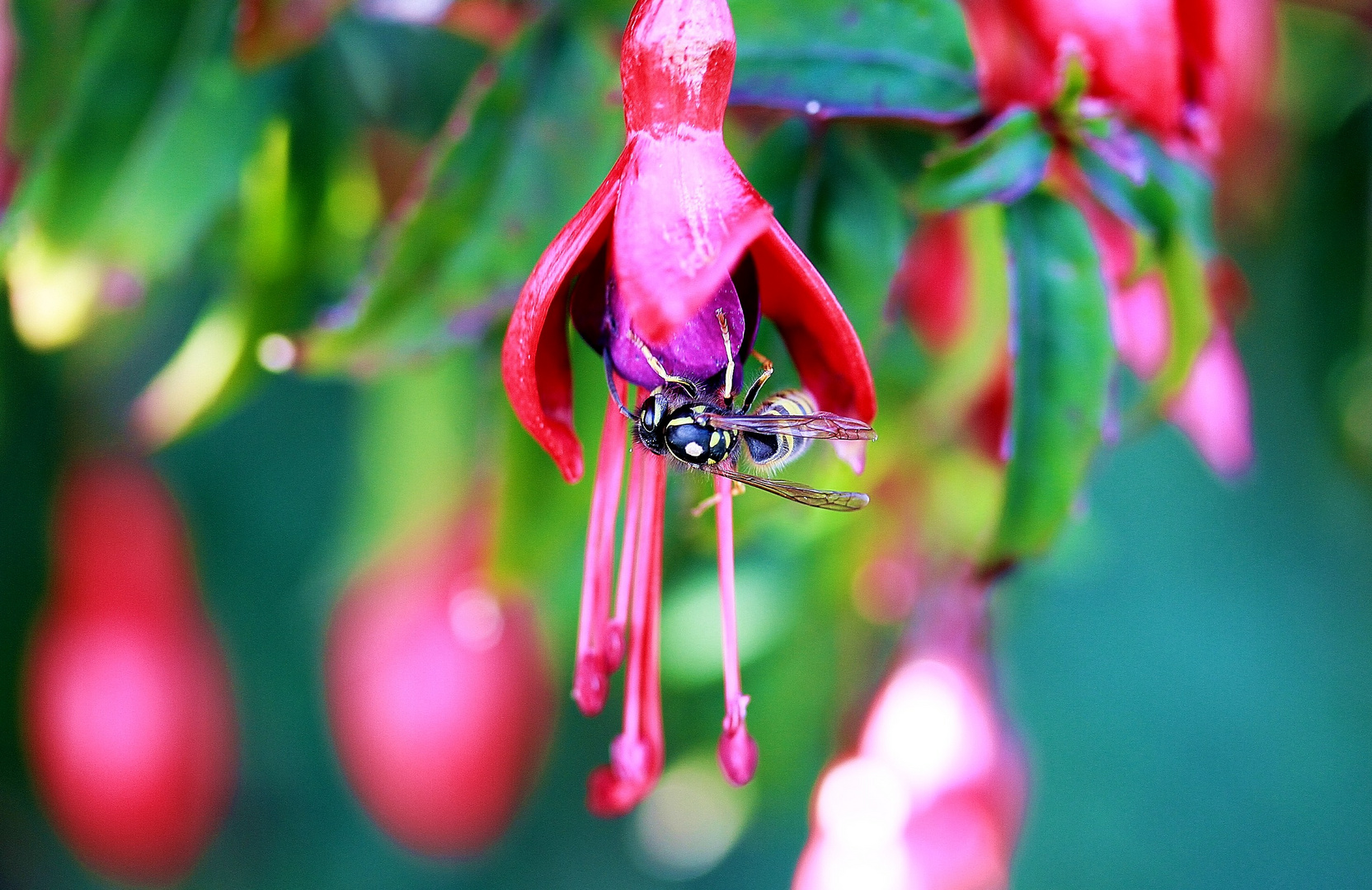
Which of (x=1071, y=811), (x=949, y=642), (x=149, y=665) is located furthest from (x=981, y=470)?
(x=1071, y=811)

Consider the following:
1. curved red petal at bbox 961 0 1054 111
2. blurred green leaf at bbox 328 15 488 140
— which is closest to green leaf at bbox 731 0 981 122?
curved red petal at bbox 961 0 1054 111

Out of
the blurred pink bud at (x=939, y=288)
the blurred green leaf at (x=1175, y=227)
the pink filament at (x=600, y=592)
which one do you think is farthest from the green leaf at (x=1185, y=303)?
the pink filament at (x=600, y=592)

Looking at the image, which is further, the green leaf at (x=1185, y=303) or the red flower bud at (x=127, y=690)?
the red flower bud at (x=127, y=690)

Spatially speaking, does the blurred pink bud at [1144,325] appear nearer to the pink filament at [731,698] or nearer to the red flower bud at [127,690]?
the pink filament at [731,698]

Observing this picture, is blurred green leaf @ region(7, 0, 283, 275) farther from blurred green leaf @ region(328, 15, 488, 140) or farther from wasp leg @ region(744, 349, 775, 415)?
wasp leg @ region(744, 349, 775, 415)

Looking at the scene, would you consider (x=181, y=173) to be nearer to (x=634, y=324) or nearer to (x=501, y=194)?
(x=501, y=194)

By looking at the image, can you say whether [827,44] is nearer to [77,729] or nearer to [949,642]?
[949,642]

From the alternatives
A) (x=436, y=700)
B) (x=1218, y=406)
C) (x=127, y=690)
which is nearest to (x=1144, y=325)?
(x=1218, y=406)
